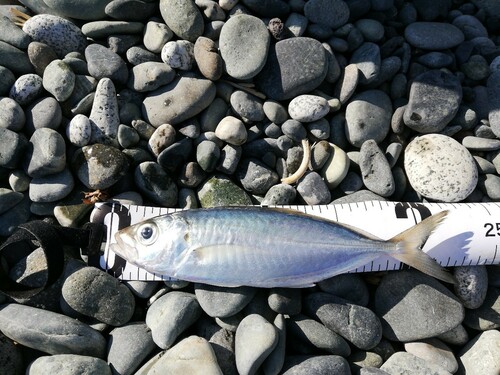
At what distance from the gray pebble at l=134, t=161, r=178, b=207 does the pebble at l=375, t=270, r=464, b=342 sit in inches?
87.4

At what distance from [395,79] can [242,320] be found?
300 cm

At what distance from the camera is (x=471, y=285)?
3.86m

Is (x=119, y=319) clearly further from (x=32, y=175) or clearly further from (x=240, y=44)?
(x=240, y=44)

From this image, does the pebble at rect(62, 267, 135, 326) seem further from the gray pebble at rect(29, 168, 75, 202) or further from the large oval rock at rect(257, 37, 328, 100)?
the large oval rock at rect(257, 37, 328, 100)

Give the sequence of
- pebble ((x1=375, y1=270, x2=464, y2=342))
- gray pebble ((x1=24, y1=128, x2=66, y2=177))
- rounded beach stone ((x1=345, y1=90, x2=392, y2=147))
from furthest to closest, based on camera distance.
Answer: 1. rounded beach stone ((x1=345, y1=90, x2=392, y2=147))
2. gray pebble ((x1=24, y1=128, x2=66, y2=177))
3. pebble ((x1=375, y1=270, x2=464, y2=342))

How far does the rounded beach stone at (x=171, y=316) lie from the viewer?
3498 mm

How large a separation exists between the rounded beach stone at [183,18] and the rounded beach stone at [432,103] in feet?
7.67

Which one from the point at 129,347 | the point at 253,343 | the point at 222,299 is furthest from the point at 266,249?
the point at 129,347

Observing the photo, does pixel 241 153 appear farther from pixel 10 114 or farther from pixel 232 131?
pixel 10 114

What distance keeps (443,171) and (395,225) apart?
781mm

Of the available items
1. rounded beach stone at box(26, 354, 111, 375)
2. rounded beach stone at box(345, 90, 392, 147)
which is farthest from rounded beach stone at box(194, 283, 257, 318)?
rounded beach stone at box(345, 90, 392, 147)

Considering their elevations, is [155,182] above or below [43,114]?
below

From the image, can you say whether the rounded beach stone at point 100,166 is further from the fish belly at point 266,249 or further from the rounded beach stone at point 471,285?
the rounded beach stone at point 471,285

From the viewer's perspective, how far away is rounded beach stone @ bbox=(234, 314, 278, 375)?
331 centimetres
